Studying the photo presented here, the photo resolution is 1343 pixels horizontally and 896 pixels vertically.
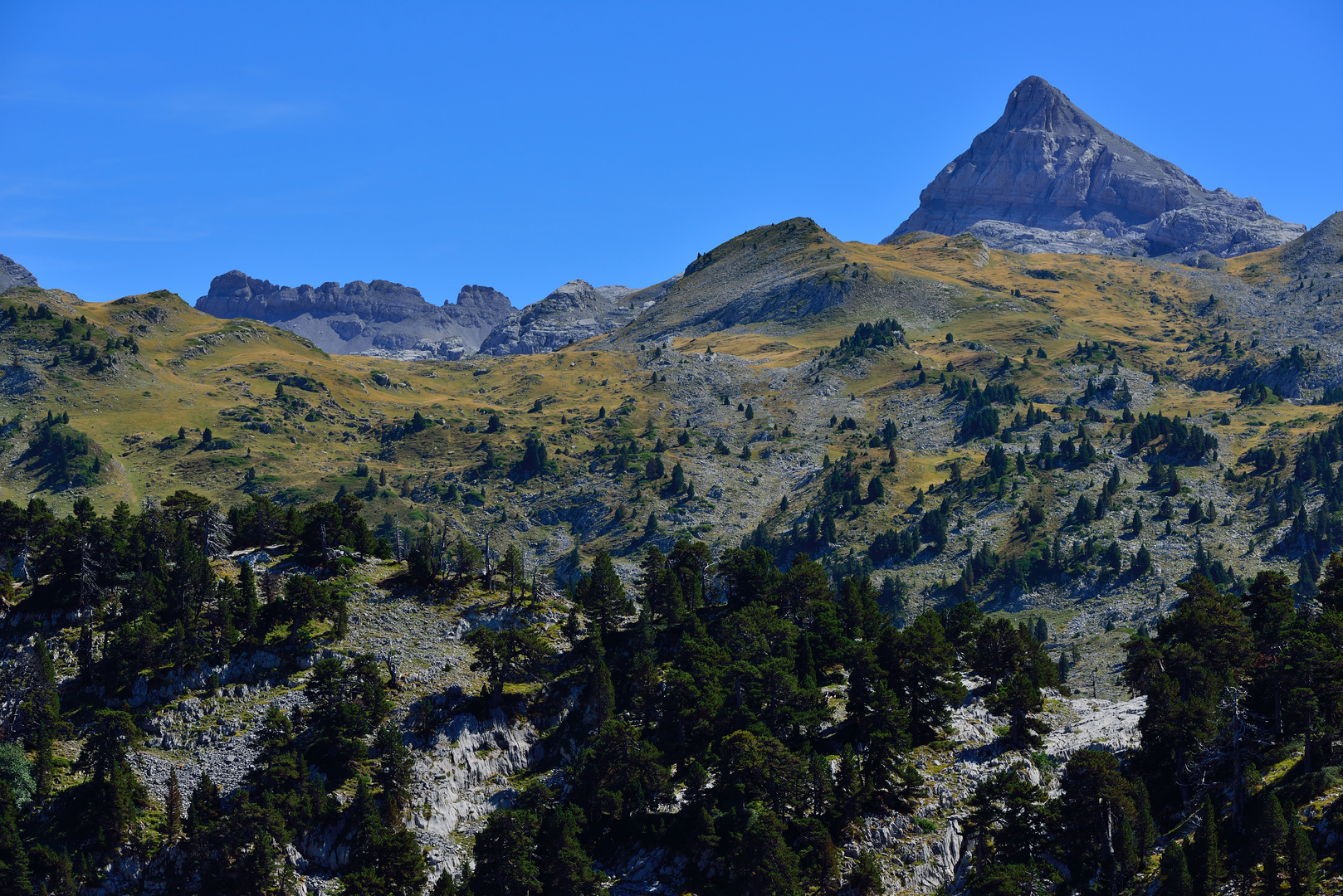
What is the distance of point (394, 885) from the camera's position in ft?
294

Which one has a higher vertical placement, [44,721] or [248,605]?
[248,605]

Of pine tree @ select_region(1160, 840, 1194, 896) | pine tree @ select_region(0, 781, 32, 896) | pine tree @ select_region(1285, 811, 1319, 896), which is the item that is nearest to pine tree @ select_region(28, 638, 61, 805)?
pine tree @ select_region(0, 781, 32, 896)

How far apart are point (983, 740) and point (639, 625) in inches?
1506

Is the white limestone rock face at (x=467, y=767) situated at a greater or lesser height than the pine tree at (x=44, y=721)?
lesser

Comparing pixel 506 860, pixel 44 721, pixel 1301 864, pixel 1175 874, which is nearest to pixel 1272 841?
pixel 1301 864

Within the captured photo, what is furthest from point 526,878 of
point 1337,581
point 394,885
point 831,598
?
point 1337,581

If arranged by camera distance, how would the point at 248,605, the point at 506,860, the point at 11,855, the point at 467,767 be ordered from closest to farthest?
the point at 11,855, the point at 506,860, the point at 467,767, the point at 248,605

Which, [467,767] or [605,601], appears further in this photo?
[605,601]

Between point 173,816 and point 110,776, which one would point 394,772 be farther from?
point 110,776

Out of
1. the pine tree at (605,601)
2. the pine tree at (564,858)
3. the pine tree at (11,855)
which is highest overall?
the pine tree at (605,601)

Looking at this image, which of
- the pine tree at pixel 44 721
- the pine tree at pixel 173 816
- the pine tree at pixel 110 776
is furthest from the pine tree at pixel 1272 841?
the pine tree at pixel 44 721

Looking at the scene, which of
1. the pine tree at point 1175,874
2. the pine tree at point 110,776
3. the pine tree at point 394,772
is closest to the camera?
the pine tree at point 1175,874

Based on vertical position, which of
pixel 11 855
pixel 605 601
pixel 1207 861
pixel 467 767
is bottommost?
pixel 1207 861

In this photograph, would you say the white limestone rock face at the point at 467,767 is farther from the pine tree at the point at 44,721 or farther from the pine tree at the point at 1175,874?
the pine tree at the point at 1175,874
